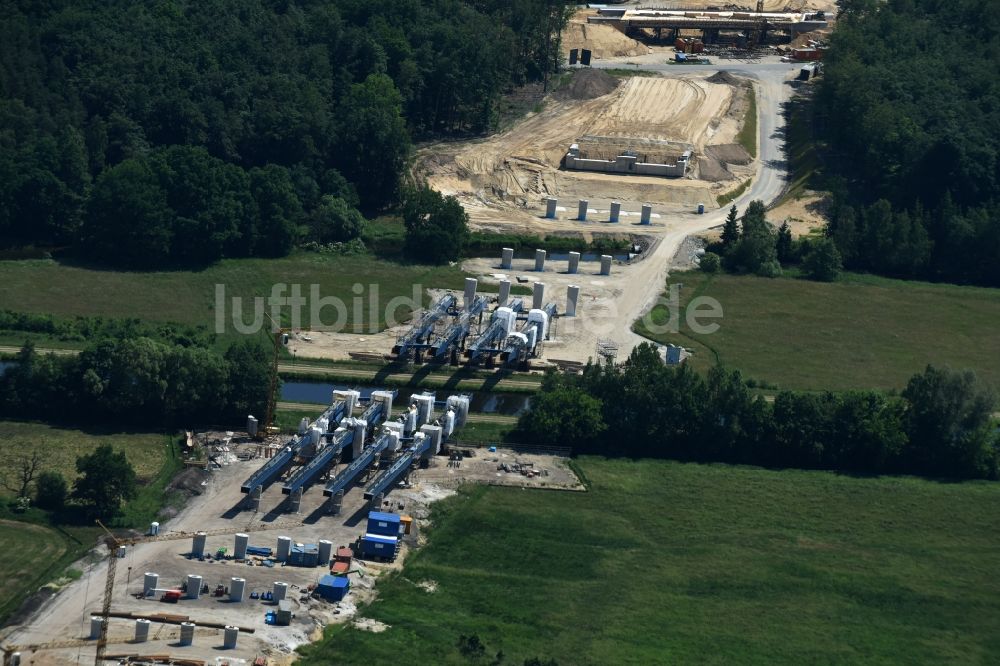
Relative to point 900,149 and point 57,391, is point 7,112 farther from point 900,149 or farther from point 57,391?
point 900,149

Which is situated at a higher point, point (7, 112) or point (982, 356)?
point (7, 112)

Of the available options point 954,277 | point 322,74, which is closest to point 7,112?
point 322,74

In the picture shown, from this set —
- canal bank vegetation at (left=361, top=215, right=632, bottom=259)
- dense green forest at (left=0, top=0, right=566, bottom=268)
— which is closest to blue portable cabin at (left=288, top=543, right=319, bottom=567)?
dense green forest at (left=0, top=0, right=566, bottom=268)

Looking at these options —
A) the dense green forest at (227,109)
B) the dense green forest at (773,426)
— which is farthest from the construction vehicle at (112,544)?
the dense green forest at (227,109)

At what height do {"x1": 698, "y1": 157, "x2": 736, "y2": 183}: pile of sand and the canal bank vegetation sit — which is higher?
{"x1": 698, "y1": 157, "x2": 736, "y2": 183}: pile of sand

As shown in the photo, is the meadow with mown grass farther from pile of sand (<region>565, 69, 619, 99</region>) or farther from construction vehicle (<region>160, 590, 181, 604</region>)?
pile of sand (<region>565, 69, 619, 99</region>)
